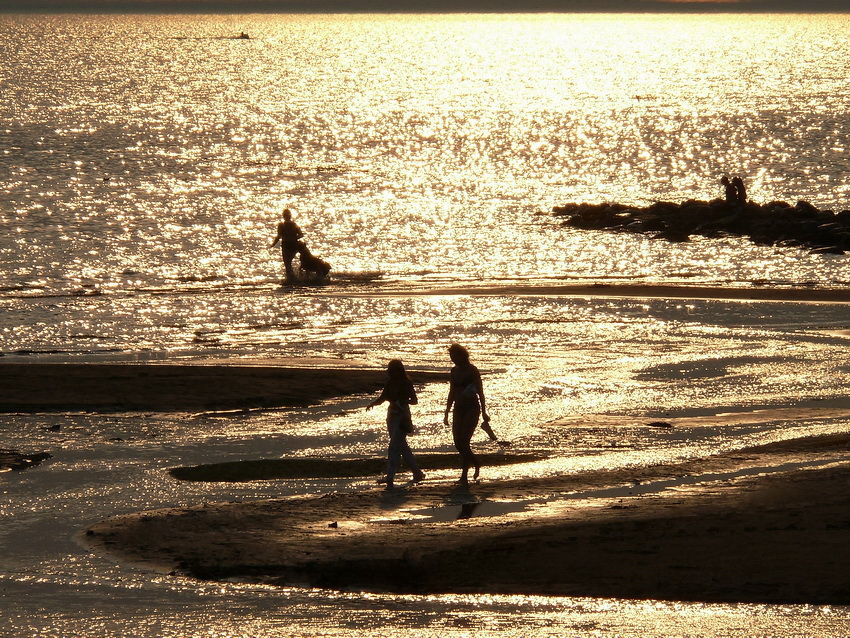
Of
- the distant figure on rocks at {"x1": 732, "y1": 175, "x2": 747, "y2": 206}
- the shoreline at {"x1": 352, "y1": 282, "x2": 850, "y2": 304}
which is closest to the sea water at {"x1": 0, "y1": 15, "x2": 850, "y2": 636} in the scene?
the shoreline at {"x1": 352, "y1": 282, "x2": 850, "y2": 304}

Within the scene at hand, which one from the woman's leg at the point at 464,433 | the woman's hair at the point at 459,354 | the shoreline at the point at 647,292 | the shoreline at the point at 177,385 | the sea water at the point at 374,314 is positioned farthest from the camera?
the shoreline at the point at 647,292

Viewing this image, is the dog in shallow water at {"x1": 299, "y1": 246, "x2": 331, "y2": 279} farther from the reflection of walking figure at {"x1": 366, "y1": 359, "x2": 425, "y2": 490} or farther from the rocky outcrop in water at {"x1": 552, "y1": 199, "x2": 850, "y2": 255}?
the reflection of walking figure at {"x1": 366, "y1": 359, "x2": 425, "y2": 490}

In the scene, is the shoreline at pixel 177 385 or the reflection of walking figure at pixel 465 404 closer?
the reflection of walking figure at pixel 465 404

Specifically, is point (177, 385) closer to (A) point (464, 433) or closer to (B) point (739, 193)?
(A) point (464, 433)

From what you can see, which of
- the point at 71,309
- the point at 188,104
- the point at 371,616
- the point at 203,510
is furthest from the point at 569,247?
the point at 188,104

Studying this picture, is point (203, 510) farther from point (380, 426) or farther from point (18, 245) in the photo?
point (18, 245)

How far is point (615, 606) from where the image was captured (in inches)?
455

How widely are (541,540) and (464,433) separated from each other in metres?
2.78

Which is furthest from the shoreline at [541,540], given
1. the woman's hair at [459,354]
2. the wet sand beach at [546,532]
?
the woman's hair at [459,354]

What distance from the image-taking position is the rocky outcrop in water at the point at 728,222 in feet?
136

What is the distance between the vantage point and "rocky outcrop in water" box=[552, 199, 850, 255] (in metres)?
41.4

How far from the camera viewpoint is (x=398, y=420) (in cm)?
1562

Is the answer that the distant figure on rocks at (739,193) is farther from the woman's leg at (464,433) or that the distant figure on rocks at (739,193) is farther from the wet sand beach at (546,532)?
the woman's leg at (464,433)

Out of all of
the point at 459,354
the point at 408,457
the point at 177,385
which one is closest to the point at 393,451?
the point at 408,457
